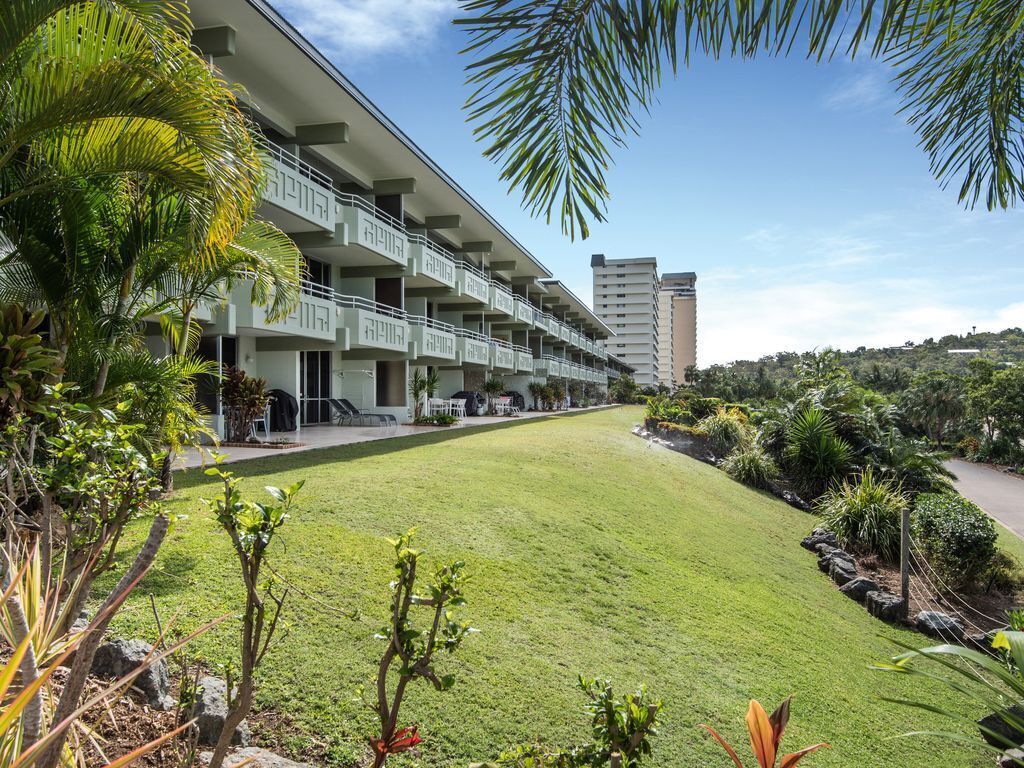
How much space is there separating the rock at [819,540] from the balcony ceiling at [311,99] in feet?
38.7

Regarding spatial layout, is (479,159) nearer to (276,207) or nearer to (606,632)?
(606,632)

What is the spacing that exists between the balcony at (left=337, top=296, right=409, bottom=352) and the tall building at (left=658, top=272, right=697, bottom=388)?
125805 mm

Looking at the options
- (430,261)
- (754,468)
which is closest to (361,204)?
(430,261)

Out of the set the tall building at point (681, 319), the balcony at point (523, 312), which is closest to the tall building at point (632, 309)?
the tall building at point (681, 319)

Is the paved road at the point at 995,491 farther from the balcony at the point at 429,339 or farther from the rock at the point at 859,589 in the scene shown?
the balcony at the point at 429,339

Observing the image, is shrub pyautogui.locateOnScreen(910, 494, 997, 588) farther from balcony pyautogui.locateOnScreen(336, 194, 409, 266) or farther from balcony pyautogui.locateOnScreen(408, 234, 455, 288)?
balcony pyautogui.locateOnScreen(408, 234, 455, 288)

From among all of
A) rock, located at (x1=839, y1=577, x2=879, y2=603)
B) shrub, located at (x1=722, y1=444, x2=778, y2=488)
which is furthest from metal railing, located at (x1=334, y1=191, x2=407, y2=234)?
rock, located at (x1=839, y1=577, x2=879, y2=603)

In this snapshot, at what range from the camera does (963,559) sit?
1045cm

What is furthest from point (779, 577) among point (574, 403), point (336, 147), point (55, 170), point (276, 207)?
point (574, 403)

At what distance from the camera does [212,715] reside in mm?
3221

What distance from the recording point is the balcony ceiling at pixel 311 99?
12078mm

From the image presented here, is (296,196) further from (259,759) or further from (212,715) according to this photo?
(259,759)

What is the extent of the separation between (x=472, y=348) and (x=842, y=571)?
1889 cm

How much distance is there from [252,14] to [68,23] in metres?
8.53
